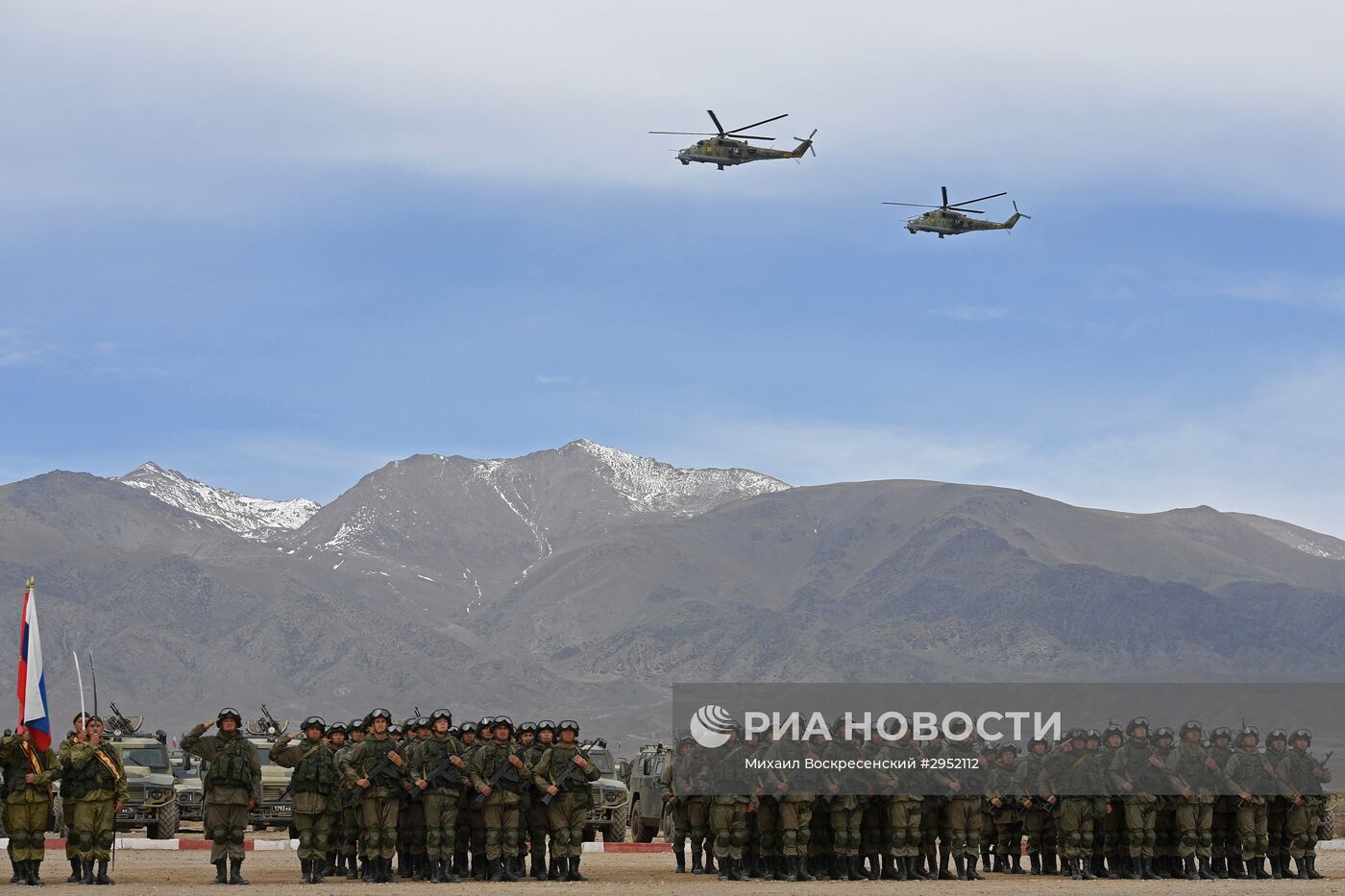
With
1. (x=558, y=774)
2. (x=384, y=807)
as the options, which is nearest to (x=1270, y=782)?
(x=558, y=774)

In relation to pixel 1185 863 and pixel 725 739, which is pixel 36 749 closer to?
pixel 725 739

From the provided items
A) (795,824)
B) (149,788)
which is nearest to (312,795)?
(795,824)

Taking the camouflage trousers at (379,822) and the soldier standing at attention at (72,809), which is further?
the camouflage trousers at (379,822)

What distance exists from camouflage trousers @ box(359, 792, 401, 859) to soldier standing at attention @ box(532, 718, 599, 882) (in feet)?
5.68

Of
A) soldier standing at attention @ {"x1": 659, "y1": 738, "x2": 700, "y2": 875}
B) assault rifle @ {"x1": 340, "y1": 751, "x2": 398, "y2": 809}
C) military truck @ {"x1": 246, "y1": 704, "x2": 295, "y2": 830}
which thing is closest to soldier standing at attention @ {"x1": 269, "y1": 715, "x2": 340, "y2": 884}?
assault rifle @ {"x1": 340, "y1": 751, "x2": 398, "y2": 809}

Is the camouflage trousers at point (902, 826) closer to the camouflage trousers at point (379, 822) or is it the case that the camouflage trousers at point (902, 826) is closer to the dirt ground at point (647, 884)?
the dirt ground at point (647, 884)

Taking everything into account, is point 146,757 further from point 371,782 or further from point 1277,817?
point 1277,817

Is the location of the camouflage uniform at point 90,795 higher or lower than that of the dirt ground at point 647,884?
higher

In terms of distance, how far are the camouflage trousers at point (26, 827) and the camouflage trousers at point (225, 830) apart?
185cm

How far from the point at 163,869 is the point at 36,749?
412cm

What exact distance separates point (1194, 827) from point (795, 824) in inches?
197

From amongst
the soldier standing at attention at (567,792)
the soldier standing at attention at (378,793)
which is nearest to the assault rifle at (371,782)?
the soldier standing at attention at (378,793)

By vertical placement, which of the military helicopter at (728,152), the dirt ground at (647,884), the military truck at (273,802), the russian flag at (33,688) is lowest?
the dirt ground at (647,884)

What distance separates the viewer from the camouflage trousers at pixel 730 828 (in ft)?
79.9
